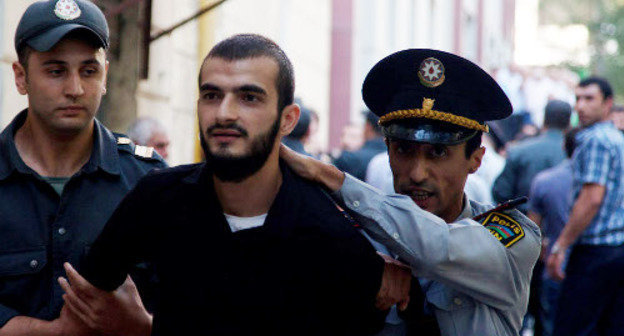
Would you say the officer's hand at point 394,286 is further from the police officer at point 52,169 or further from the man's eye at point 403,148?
the police officer at point 52,169

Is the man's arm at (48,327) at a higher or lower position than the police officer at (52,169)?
lower

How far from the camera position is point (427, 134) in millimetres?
3244

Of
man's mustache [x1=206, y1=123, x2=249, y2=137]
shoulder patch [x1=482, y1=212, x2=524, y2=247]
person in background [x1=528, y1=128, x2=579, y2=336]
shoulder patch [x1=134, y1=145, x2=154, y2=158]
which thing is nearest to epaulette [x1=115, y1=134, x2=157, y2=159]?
shoulder patch [x1=134, y1=145, x2=154, y2=158]

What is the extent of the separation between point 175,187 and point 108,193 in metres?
0.66

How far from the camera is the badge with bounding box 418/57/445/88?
3.35 meters

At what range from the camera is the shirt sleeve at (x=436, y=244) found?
2.90 m

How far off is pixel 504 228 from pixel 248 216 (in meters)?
0.84

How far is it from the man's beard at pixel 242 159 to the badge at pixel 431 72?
752 mm

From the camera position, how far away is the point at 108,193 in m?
3.43

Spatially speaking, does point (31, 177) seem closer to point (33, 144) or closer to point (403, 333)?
point (33, 144)

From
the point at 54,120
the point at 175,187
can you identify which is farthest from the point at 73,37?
the point at 175,187

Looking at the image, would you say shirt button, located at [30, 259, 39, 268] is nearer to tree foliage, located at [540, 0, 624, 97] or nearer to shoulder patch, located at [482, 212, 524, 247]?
shoulder patch, located at [482, 212, 524, 247]

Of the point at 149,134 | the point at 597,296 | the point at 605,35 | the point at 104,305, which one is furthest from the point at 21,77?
the point at 605,35

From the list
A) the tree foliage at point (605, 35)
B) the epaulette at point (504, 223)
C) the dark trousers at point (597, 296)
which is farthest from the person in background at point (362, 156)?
the tree foliage at point (605, 35)
